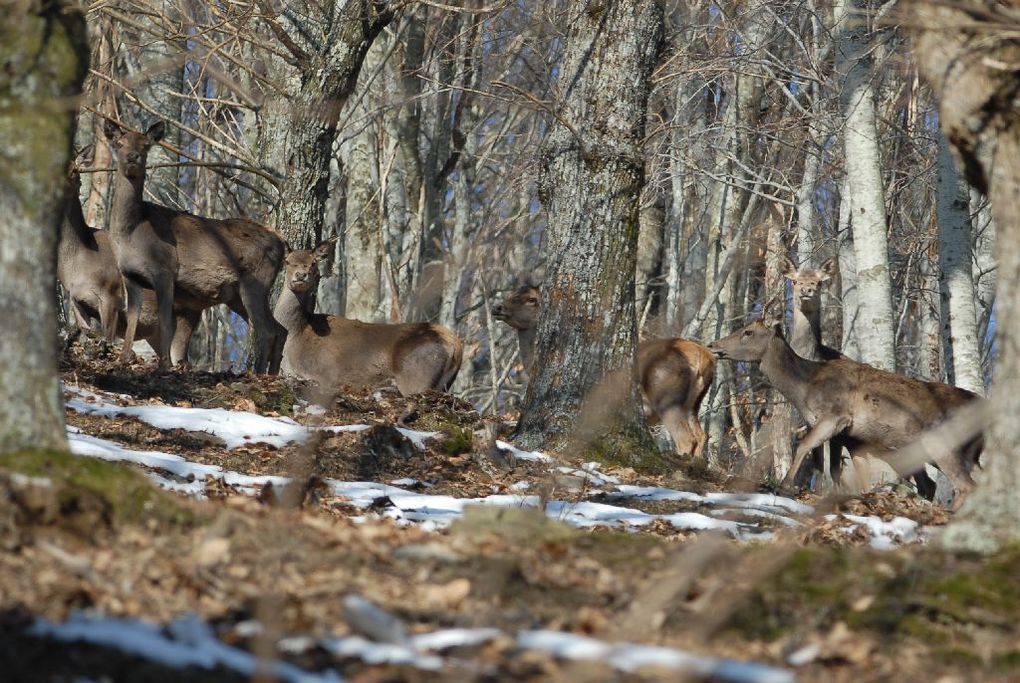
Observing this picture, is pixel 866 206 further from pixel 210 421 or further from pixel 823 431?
pixel 210 421

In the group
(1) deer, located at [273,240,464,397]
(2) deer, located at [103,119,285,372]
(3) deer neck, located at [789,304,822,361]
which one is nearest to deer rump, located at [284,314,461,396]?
(1) deer, located at [273,240,464,397]

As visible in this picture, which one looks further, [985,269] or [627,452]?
[985,269]

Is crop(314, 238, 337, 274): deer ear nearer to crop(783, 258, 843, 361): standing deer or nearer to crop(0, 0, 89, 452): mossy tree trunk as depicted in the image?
crop(783, 258, 843, 361): standing deer

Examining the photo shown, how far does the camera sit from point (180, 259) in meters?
15.2

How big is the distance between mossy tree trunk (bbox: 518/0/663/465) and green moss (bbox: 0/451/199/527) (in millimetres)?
5777

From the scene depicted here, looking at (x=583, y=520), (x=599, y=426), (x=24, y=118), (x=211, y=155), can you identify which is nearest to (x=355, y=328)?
(x=599, y=426)

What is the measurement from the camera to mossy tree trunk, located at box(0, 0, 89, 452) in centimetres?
557

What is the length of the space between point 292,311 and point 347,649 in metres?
12.0

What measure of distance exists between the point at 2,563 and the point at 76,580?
287 millimetres

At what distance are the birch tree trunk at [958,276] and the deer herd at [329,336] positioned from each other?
140 centimetres

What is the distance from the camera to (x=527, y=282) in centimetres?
1884

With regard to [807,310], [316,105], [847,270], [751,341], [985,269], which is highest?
[316,105]

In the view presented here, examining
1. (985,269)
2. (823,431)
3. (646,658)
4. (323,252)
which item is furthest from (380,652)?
(985,269)

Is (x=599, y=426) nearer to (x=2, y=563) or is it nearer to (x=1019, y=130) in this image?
(x=1019, y=130)
